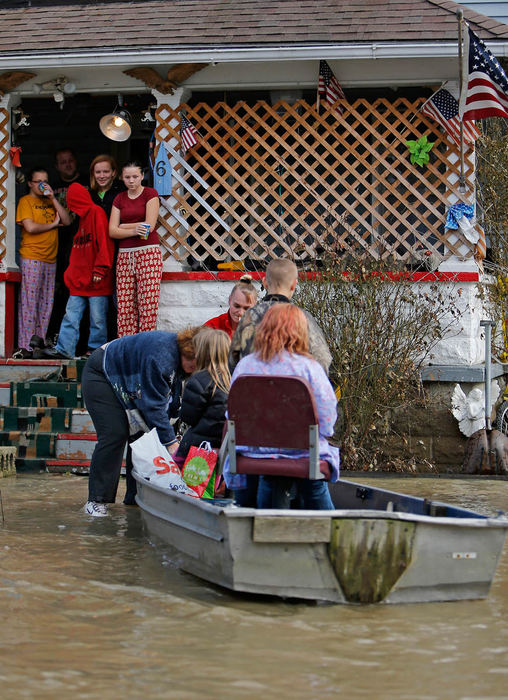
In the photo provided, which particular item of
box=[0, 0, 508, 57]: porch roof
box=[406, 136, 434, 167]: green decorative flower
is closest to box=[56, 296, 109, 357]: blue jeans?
box=[0, 0, 508, 57]: porch roof

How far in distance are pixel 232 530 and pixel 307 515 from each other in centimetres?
37

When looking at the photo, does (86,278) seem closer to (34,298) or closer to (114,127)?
(34,298)

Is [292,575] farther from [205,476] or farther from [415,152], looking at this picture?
[415,152]

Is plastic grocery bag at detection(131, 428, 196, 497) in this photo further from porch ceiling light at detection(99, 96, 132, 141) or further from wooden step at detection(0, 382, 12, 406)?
porch ceiling light at detection(99, 96, 132, 141)

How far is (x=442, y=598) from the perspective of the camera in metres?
5.18

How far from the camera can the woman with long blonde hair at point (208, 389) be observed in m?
6.45

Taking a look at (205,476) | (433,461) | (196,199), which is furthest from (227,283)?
(205,476)

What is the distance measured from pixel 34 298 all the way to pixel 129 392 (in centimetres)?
510

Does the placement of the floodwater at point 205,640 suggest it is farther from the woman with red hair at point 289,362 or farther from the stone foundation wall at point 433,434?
the stone foundation wall at point 433,434

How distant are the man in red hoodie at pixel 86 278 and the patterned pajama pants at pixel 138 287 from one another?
21 cm

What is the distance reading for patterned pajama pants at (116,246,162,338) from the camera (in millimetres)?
10953

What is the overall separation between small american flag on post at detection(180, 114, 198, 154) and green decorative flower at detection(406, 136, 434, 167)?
2.34 m

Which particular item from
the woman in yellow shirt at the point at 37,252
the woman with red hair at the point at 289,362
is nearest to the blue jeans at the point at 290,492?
the woman with red hair at the point at 289,362

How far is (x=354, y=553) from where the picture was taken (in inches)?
197
